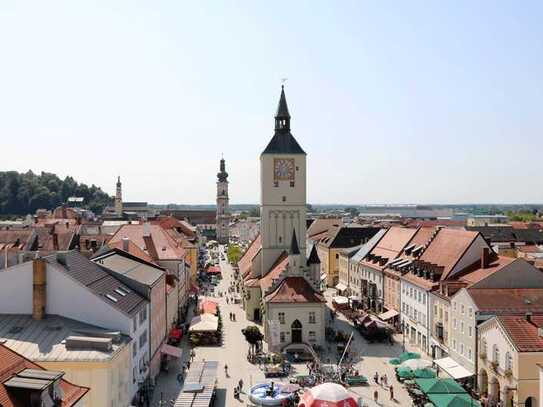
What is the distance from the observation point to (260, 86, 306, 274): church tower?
227 feet

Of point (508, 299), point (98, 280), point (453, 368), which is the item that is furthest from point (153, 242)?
point (508, 299)

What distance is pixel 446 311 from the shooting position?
48.6 metres

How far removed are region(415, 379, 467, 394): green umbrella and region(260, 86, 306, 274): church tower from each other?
32.4m

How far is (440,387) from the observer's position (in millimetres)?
36344

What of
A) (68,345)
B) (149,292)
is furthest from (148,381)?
(68,345)

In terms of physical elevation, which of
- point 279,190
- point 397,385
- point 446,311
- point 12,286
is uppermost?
point 279,190

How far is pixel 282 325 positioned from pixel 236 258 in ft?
216

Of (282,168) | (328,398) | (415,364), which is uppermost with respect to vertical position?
(282,168)

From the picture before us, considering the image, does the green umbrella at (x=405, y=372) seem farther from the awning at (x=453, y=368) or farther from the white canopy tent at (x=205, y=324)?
the white canopy tent at (x=205, y=324)

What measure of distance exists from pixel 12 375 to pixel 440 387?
82.0ft

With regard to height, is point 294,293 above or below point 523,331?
below

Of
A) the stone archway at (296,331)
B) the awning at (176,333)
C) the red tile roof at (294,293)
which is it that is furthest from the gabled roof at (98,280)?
the stone archway at (296,331)

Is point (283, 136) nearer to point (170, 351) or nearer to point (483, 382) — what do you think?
point (170, 351)

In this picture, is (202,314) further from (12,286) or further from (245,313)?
(12,286)
